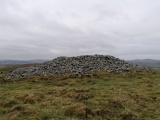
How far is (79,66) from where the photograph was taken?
129 feet

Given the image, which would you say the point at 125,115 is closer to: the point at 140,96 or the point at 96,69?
the point at 140,96

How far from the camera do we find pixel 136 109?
15.4 metres

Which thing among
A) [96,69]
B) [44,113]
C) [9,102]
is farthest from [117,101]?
[96,69]

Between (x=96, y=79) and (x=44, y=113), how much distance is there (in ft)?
59.1

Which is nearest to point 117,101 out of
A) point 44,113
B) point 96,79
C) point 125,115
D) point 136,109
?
→ point 136,109

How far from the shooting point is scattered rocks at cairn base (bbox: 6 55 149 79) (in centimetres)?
3778

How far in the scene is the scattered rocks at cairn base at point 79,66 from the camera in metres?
37.8

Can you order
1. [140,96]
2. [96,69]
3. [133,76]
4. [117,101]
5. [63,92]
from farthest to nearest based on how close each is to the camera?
[96,69] → [133,76] → [63,92] → [140,96] → [117,101]

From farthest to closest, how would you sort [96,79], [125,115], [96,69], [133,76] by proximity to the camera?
[96,69] → [133,76] → [96,79] → [125,115]

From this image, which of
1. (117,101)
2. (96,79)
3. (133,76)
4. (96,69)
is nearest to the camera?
(117,101)

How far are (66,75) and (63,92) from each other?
13.6m

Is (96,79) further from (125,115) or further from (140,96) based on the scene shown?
(125,115)

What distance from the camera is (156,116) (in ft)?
45.4

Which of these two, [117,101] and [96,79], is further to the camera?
[96,79]
